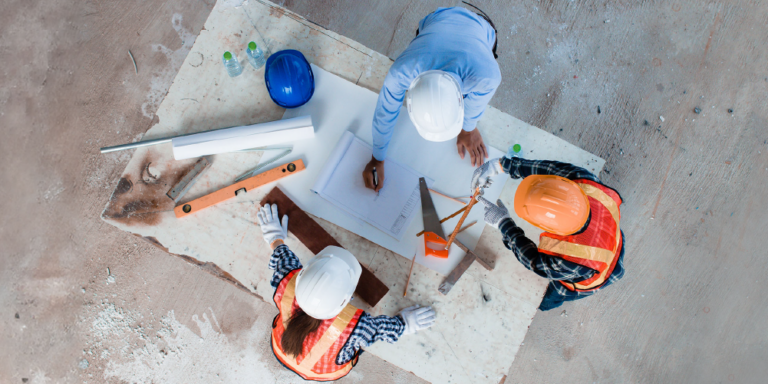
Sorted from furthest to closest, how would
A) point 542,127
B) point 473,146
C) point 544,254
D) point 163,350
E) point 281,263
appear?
1. point 542,127
2. point 163,350
3. point 473,146
4. point 281,263
5. point 544,254

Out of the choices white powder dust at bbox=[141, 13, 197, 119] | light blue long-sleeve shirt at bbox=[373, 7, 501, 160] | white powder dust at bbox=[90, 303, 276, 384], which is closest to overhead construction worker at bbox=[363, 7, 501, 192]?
light blue long-sleeve shirt at bbox=[373, 7, 501, 160]

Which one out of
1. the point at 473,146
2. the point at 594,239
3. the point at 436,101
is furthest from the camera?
the point at 473,146

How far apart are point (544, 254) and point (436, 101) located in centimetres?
89

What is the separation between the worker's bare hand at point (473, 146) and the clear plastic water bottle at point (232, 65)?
1.29 m

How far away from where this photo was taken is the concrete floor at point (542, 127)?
6.94ft

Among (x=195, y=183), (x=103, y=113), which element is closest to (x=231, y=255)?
(x=195, y=183)

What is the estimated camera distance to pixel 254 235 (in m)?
1.91

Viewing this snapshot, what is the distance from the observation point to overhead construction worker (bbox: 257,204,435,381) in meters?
1.48

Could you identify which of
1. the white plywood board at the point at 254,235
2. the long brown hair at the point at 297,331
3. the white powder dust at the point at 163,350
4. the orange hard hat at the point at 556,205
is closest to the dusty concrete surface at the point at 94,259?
the white powder dust at the point at 163,350

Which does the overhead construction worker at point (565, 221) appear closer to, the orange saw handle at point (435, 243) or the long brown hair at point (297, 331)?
the orange saw handle at point (435, 243)

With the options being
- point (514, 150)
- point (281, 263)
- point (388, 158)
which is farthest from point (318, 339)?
point (514, 150)

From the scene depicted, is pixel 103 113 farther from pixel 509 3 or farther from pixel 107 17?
pixel 509 3

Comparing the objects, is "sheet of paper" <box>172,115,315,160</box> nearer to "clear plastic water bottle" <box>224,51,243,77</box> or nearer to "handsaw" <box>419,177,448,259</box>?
"clear plastic water bottle" <box>224,51,243,77</box>

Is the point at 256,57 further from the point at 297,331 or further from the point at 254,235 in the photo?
the point at 297,331
